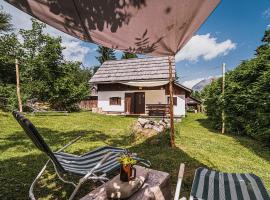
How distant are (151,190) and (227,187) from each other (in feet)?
3.00

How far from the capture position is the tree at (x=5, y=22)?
71.3 ft

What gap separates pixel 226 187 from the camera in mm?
2584

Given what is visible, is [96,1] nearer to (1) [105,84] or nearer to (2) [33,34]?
(1) [105,84]

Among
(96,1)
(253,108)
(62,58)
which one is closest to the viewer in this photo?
(96,1)

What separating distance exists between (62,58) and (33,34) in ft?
23.7

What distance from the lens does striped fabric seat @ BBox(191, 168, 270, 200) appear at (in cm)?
234

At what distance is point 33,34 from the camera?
27.5 meters

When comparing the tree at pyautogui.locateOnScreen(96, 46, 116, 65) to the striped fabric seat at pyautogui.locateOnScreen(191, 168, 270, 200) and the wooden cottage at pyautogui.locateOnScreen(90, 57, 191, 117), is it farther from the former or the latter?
the striped fabric seat at pyautogui.locateOnScreen(191, 168, 270, 200)

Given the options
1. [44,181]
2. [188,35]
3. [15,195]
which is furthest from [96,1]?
[44,181]

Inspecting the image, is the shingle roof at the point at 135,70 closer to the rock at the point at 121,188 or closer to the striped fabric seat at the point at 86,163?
the striped fabric seat at the point at 86,163

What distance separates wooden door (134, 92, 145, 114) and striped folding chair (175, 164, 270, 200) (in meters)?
18.2

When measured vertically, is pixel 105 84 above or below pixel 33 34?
below

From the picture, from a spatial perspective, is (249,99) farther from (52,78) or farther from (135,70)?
(52,78)

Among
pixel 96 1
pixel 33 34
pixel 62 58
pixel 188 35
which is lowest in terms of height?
pixel 188 35
